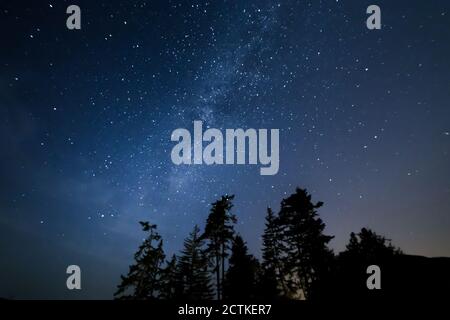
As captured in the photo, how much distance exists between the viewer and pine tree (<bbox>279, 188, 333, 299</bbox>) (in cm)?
2447

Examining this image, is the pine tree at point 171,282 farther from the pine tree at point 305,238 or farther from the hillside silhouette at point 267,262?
the pine tree at point 305,238

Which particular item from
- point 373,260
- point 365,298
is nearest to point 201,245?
point 373,260

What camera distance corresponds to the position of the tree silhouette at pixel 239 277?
26656mm

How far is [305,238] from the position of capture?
25.0 m

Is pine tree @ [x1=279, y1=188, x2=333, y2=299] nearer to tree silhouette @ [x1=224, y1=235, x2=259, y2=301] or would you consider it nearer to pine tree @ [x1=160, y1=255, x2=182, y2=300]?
tree silhouette @ [x1=224, y1=235, x2=259, y2=301]

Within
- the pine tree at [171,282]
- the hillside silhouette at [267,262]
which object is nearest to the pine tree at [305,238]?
the hillside silhouette at [267,262]

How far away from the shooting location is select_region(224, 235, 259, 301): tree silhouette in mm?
26656

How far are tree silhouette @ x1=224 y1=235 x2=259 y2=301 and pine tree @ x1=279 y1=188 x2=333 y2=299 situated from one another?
13.1ft

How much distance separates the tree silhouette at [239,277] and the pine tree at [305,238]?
13.1 ft

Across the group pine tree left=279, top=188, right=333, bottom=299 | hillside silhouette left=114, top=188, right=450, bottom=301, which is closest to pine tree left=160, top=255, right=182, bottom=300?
hillside silhouette left=114, top=188, right=450, bottom=301

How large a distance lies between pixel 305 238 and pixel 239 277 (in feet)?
26.3

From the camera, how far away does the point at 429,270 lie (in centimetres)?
1575
